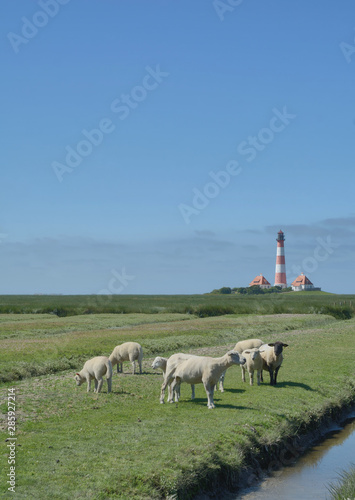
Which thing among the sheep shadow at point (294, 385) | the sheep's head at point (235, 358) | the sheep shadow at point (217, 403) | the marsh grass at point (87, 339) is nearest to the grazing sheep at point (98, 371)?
the sheep shadow at point (217, 403)

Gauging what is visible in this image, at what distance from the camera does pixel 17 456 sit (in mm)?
12891

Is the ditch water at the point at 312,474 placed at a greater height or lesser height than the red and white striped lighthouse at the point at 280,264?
lesser

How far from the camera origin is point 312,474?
15.6 metres

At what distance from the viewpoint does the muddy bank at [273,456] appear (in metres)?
13.9

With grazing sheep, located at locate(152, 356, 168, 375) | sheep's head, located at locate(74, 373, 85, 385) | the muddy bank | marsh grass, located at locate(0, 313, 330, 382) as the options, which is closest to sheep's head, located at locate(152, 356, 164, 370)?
grazing sheep, located at locate(152, 356, 168, 375)

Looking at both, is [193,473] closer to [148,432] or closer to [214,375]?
[148,432]

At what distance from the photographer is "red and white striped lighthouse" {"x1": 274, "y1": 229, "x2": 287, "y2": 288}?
193000mm

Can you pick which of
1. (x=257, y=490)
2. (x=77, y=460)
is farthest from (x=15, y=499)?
(x=257, y=490)

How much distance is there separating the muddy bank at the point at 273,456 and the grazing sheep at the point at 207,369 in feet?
8.47

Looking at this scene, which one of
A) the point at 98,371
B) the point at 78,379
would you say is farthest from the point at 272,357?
the point at 78,379

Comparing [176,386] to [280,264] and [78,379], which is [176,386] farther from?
[280,264]

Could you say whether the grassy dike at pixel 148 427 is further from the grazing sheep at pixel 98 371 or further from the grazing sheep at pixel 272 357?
the grazing sheep at pixel 272 357

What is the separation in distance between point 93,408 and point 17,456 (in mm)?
5554

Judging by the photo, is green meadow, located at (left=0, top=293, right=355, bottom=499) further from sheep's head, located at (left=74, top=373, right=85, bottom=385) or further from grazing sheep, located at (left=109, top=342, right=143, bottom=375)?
grazing sheep, located at (left=109, top=342, right=143, bottom=375)
